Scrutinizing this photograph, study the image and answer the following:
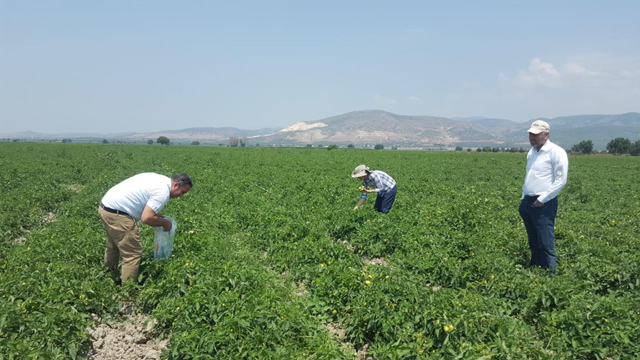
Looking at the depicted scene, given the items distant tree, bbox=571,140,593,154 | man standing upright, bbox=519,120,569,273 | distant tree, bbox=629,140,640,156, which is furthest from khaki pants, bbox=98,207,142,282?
distant tree, bbox=571,140,593,154

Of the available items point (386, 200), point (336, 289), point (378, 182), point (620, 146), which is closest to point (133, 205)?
point (336, 289)

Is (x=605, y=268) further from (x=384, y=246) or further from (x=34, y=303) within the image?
(x=34, y=303)

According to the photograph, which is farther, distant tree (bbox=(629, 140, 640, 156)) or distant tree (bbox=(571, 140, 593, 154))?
distant tree (bbox=(571, 140, 593, 154))

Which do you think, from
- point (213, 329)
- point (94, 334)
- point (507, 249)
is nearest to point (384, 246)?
point (507, 249)

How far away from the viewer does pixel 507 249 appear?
748 centimetres

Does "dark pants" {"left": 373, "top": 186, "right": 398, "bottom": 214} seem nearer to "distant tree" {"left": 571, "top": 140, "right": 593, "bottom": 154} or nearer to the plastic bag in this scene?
the plastic bag

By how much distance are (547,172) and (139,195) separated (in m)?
6.36

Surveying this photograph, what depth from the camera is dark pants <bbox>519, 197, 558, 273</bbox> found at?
6.02 meters

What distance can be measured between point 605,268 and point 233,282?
19.5 ft

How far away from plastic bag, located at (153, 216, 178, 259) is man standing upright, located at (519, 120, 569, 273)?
5.96 meters

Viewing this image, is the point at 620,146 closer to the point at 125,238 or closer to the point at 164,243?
the point at 164,243

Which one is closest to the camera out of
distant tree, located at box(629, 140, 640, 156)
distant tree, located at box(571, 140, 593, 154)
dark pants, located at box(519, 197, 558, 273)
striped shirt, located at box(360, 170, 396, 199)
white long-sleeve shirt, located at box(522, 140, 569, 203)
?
white long-sleeve shirt, located at box(522, 140, 569, 203)

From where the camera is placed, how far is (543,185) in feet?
19.4

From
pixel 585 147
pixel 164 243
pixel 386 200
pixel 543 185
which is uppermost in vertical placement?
pixel 585 147
